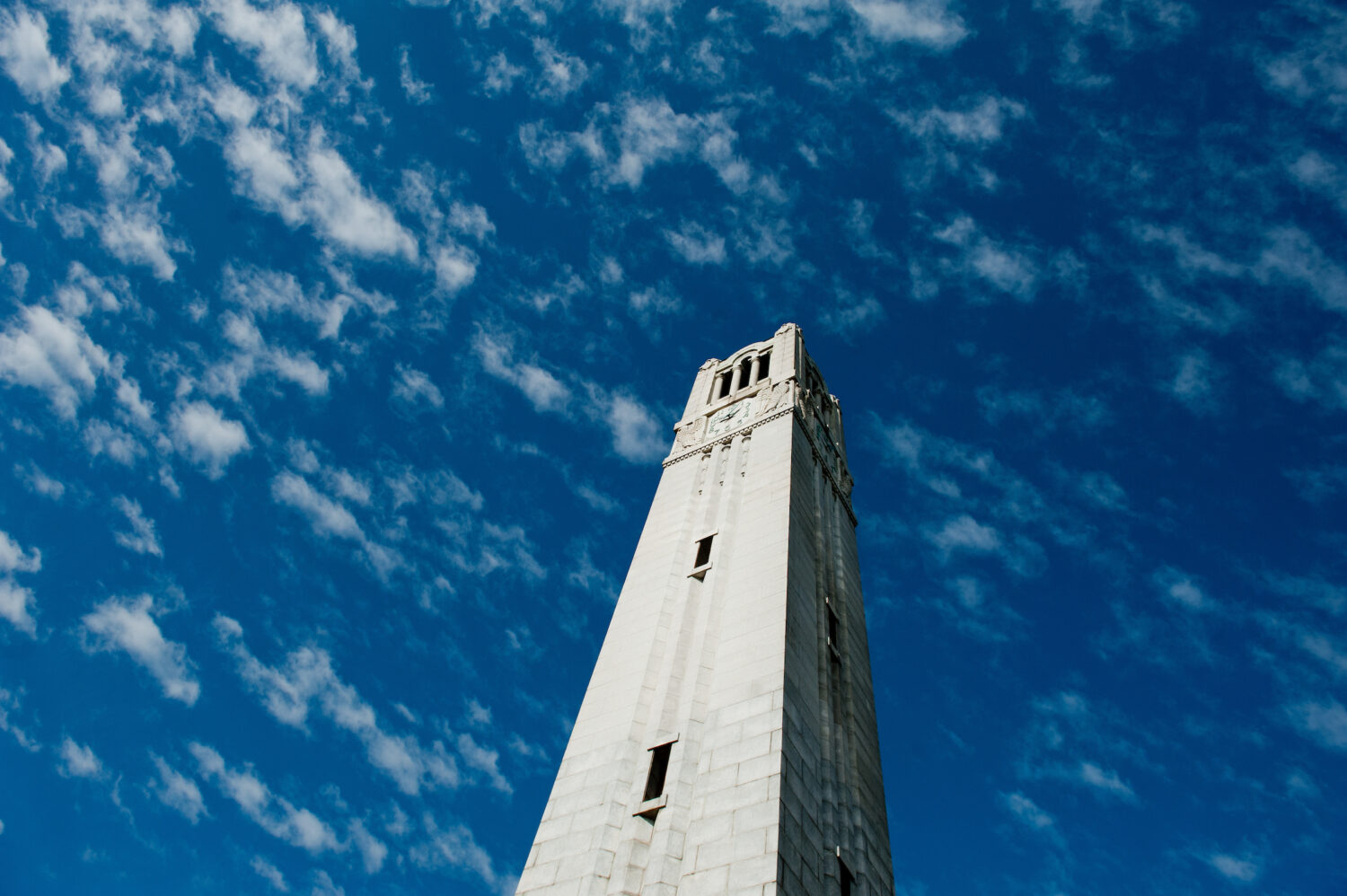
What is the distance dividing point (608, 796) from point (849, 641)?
1151cm

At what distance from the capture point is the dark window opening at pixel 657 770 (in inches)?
828

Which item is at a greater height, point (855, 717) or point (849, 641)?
point (849, 641)

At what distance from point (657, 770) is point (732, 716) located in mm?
2313

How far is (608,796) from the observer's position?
68.8 feet

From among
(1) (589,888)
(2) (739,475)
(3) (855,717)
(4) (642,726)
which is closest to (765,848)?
(1) (589,888)

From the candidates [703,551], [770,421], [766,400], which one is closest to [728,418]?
[766,400]

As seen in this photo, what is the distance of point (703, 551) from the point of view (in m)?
30.6

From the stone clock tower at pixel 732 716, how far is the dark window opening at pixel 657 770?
0.05 m

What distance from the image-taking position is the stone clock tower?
18.8 metres

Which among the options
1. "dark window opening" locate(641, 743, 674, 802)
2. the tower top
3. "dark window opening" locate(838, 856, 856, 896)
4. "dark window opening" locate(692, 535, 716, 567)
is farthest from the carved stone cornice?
"dark window opening" locate(838, 856, 856, 896)

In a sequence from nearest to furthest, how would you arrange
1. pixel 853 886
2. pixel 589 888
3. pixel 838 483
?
1. pixel 589 888
2. pixel 853 886
3. pixel 838 483

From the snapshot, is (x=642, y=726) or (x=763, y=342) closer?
(x=642, y=726)

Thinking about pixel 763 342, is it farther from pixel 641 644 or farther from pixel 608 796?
pixel 608 796

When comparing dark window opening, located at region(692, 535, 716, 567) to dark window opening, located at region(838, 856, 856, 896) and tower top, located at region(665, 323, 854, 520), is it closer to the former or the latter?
tower top, located at region(665, 323, 854, 520)
